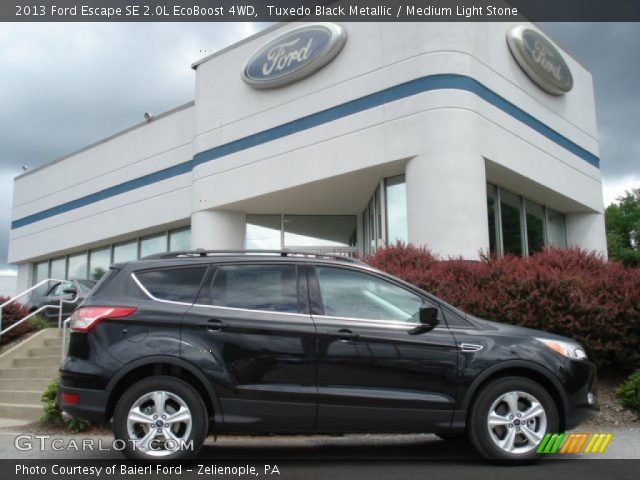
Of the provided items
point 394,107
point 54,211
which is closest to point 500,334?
point 394,107

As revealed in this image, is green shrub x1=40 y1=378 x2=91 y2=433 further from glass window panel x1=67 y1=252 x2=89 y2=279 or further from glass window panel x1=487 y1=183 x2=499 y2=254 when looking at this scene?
glass window panel x1=67 y1=252 x2=89 y2=279

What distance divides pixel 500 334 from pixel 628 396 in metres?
2.98

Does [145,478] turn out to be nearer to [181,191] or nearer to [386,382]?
[386,382]

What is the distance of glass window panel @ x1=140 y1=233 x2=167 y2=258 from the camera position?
794 inches

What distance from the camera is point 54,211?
78.6ft

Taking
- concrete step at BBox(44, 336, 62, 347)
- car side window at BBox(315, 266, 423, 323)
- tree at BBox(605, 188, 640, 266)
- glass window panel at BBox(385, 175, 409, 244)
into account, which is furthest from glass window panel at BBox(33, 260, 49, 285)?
tree at BBox(605, 188, 640, 266)

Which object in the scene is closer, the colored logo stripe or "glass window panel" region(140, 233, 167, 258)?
the colored logo stripe

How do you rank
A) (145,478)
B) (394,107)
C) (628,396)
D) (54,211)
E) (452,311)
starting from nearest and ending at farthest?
(145,478) < (452,311) < (628,396) < (394,107) < (54,211)

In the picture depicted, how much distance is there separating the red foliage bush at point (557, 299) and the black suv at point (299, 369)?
2407mm

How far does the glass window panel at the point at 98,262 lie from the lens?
2221 cm

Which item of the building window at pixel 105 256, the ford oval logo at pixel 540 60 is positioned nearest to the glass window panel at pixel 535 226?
the ford oval logo at pixel 540 60

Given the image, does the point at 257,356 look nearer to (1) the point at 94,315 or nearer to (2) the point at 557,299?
(1) the point at 94,315

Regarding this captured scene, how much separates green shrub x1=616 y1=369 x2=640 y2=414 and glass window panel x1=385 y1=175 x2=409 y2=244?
21.2ft

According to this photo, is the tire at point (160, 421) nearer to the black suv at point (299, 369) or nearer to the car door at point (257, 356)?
the black suv at point (299, 369)
